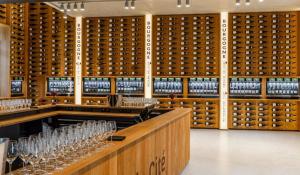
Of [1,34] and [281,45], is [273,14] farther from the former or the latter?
[1,34]

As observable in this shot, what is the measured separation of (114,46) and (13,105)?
558 cm

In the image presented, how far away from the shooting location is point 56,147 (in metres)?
2.46

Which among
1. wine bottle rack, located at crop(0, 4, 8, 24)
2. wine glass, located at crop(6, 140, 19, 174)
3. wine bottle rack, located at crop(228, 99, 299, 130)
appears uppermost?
wine bottle rack, located at crop(0, 4, 8, 24)

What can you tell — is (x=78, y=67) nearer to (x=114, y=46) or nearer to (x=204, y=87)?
(x=114, y=46)

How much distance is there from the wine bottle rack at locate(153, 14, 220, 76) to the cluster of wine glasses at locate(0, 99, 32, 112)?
17.6 ft

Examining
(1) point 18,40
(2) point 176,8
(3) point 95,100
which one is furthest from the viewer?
(3) point 95,100

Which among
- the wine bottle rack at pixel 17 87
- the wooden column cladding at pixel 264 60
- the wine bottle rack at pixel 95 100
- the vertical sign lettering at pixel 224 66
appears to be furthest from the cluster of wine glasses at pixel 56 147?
the wine bottle rack at pixel 17 87

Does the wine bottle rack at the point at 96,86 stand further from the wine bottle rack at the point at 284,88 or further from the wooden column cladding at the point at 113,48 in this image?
the wine bottle rack at the point at 284,88

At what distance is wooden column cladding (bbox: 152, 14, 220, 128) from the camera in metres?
11.4

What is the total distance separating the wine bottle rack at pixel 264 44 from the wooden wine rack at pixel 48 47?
5.49m

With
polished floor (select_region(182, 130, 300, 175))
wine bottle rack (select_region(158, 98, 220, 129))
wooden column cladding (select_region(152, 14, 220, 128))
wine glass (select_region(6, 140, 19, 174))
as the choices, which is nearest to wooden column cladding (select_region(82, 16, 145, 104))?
wooden column cladding (select_region(152, 14, 220, 128))

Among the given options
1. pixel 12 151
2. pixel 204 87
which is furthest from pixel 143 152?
pixel 204 87

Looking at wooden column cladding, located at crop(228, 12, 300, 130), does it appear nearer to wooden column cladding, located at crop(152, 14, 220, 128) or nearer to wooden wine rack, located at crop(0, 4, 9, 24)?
wooden column cladding, located at crop(152, 14, 220, 128)

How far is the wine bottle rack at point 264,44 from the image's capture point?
11094 millimetres
